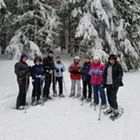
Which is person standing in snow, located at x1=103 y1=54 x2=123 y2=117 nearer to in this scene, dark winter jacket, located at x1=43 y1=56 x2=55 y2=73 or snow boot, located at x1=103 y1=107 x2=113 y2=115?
snow boot, located at x1=103 y1=107 x2=113 y2=115

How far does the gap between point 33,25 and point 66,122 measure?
11355mm

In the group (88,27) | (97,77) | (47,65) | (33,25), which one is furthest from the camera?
(33,25)

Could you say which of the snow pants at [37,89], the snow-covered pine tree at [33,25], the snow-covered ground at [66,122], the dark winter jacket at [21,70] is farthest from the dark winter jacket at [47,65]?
the snow-covered pine tree at [33,25]

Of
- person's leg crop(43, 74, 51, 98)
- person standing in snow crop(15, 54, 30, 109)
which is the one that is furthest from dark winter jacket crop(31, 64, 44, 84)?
person's leg crop(43, 74, 51, 98)

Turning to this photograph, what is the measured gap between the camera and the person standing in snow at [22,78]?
29.3ft

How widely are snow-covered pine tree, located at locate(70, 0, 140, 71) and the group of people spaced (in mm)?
6181

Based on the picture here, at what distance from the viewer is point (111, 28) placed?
16.7m

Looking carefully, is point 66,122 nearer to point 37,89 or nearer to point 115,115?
point 115,115

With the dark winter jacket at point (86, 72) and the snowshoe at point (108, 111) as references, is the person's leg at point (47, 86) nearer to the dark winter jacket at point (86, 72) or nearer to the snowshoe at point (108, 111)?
the dark winter jacket at point (86, 72)

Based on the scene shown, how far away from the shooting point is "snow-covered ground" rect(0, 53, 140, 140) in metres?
6.49

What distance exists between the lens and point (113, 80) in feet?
25.7

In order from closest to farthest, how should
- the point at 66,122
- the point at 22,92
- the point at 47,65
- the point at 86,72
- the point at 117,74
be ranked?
the point at 66,122, the point at 117,74, the point at 22,92, the point at 86,72, the point at 47,65

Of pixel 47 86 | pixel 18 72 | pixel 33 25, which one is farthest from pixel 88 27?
pixel 18 72

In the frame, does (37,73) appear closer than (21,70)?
No
